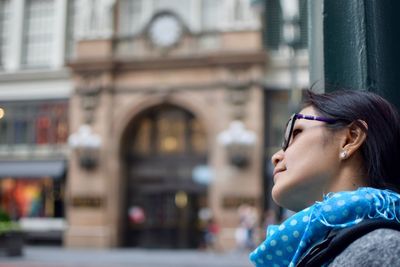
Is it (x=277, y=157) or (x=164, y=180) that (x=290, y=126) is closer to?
(x=277, y=157)

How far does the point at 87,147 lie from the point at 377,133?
2442cm

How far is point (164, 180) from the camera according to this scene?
26.0m

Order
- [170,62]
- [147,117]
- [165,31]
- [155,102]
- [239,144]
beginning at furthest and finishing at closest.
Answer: [147,117] → [155,102] → [165,31] → [170,62] → [239,144]

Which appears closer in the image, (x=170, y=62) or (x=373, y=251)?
(x=373, y=251)

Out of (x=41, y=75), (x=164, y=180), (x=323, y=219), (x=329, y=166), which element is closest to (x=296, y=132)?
(x=329, y=166)

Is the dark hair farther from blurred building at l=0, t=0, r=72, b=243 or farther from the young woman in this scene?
blurred building at l=0, t=0, r=72, b=243

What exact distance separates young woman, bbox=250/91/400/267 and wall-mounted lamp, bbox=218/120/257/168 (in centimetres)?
2217

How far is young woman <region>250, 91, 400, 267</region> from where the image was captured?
4.43 feet

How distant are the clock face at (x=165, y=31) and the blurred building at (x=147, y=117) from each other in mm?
56

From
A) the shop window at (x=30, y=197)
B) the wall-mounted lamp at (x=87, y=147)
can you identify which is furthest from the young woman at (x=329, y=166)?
the shop window at (x=30, y=197)

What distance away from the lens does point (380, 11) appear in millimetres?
1858

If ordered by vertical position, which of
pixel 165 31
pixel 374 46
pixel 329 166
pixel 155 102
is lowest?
pixel 329 166

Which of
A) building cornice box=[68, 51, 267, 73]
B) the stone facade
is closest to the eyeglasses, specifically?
the stone facade

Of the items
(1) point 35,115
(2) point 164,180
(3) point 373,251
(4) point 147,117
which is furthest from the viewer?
(1) point 35,115
